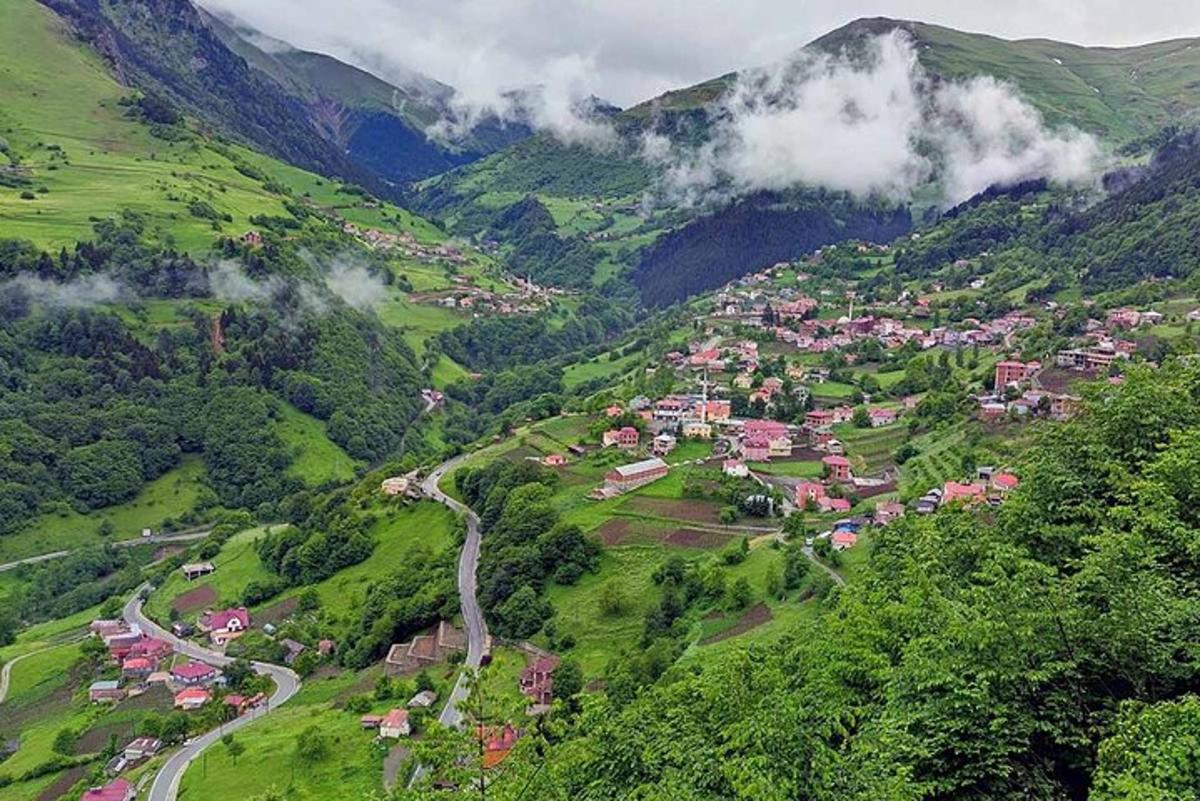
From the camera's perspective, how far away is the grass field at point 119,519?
8294cm

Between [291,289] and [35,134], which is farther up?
[35,134]

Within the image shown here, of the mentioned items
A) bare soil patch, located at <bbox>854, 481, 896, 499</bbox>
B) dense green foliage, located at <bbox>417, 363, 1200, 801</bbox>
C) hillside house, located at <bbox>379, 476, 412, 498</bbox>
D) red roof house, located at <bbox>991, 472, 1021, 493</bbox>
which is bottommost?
hillside house, located at <bbox>379, 476, 412, 498</bbox>

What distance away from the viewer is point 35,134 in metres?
154

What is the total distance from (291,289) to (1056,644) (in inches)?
4905

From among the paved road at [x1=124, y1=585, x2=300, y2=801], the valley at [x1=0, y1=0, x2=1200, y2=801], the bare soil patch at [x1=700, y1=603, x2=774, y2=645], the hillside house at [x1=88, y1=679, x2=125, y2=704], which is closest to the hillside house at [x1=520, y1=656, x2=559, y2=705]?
the valley at [x1=0, y1=0, x2=1200, y2=801]

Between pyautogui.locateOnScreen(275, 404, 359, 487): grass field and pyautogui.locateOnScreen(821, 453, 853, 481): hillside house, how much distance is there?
58.8m

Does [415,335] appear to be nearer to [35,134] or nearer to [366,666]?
[35,134]

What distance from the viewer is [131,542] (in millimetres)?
86938

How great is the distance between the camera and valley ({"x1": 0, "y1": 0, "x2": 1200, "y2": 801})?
49.9ft

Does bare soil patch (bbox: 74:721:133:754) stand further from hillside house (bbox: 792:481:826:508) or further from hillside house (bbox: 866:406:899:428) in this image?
hillside house (bbox: 866:406:899:428)

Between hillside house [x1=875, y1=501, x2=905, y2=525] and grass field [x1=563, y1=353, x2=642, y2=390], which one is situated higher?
hillside house [x1=875, y1=501, x2=905, y2=525]

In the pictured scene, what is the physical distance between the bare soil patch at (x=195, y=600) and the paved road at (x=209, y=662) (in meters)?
2.37

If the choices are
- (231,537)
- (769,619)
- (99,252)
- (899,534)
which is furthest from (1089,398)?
(99,252)

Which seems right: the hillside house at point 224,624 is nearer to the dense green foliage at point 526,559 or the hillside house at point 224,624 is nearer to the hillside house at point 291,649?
the hillside house at point 291,649
